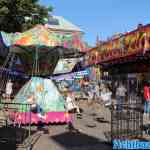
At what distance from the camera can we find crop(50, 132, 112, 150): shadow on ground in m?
12.2

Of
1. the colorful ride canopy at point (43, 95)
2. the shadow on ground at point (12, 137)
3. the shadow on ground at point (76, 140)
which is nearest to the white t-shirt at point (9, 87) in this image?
the colorful ride canopy at point (43, 95)

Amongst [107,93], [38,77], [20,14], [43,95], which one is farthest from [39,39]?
[107,93]

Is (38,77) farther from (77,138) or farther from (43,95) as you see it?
(77,138)

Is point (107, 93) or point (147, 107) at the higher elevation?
point (107, 93)

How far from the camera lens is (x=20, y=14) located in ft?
87.0

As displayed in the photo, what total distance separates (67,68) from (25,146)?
14281 millimetres

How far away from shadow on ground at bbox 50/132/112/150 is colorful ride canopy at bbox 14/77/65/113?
2.24m

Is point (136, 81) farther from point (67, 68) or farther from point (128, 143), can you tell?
point (128, 143)

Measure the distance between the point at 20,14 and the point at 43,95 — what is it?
1112 cm

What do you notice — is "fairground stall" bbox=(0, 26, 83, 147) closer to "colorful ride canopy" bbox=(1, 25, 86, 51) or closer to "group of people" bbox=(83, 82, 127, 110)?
"colorful ride canopy" bbox=(1, 25, 86, 51)

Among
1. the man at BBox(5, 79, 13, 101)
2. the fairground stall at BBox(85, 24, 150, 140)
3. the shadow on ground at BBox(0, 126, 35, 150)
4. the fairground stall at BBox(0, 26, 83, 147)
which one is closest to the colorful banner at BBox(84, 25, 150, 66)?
the fairground stall at BBox(85, 24, 150, 140)

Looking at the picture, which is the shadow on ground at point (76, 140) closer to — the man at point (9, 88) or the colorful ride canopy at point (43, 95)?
the colorful ride canopy at point (43, 95)

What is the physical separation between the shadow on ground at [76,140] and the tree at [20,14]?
42.7 ft

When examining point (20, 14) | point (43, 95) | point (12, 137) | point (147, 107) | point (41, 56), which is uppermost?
point (20, 14)
